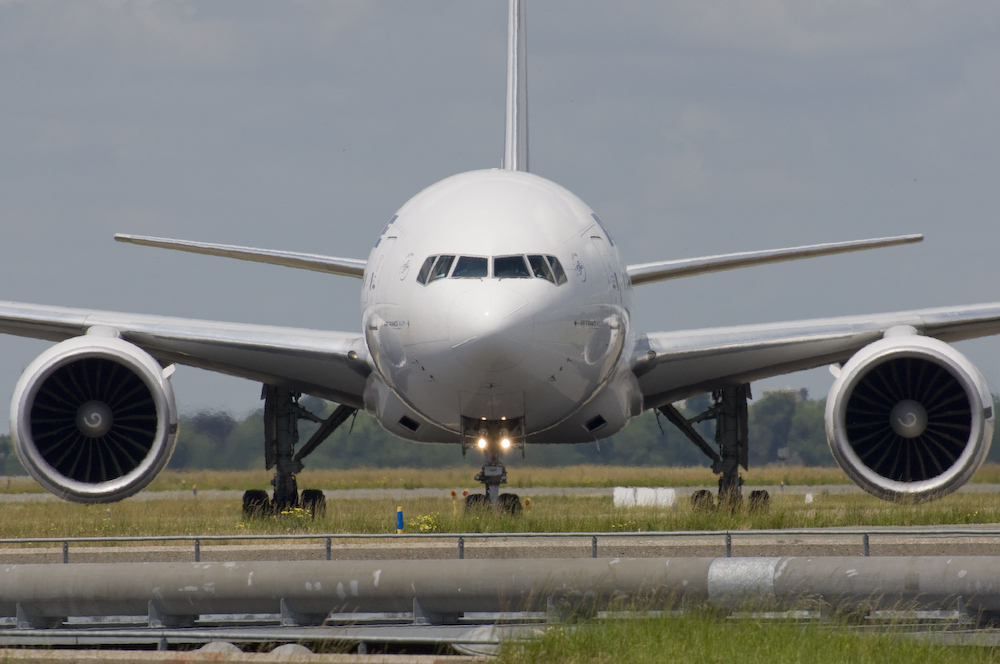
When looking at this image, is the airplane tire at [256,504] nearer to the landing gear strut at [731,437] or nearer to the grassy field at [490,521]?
the grassy field at [490,521]

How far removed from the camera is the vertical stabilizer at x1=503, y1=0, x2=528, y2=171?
21.2m

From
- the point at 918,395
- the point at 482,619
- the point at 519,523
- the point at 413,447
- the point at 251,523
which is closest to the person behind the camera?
the point at 482,619

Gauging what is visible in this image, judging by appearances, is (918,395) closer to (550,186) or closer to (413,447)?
(550,186)

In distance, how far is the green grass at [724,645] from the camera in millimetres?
6762

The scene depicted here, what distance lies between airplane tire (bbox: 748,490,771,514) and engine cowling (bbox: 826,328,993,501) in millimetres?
2970

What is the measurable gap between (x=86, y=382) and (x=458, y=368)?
533 cm

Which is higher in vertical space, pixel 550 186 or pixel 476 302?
pixel 550 186

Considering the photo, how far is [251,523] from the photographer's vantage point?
1642 cm

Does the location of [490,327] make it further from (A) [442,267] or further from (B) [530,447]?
(B) [530,447]

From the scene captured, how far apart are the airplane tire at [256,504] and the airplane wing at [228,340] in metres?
2.74

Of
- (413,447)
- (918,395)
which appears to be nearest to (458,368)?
(918,395)

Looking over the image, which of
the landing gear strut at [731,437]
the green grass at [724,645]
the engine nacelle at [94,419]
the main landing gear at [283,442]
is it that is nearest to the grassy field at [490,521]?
the main landing gear at [283,442]

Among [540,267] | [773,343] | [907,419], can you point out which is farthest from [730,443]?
[540,267]

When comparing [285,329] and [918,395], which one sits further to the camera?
[285,329]
